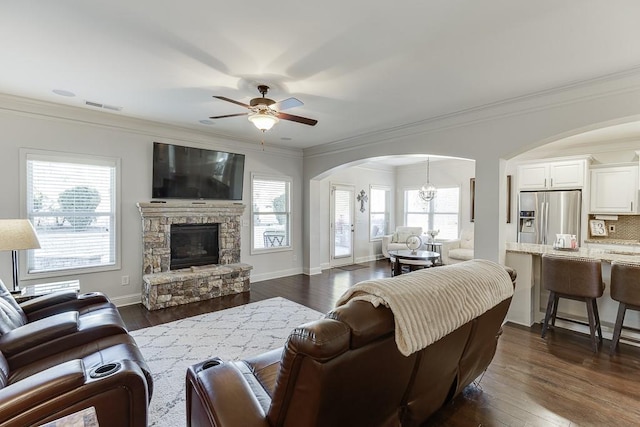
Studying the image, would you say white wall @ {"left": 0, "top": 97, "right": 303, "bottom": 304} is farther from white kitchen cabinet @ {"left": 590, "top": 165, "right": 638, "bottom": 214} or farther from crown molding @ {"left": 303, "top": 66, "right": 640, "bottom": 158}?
white kitchen cabinet @ {"left": 590, "top": 165, "right": 638, "bottom": 214}

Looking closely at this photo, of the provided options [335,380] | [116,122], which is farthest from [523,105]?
[116,122]

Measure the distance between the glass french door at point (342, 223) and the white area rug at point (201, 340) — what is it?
3174 millimetres

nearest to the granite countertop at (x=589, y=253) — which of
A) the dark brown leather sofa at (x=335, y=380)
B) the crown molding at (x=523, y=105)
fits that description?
the crown molding at (x=523, y=105)

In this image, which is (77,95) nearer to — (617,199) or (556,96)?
(556,96)

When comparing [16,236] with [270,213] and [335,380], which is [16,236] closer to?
[335,380]

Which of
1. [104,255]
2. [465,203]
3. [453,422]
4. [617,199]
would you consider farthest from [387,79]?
[465,203]

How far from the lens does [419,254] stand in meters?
5.86

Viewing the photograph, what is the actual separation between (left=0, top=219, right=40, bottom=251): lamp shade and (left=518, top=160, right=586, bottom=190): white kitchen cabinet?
7453 millimetres

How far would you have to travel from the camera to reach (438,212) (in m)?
8.16

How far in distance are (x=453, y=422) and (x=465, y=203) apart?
249 inches

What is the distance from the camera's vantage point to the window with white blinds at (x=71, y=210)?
152 inches

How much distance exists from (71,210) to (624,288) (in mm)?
6329

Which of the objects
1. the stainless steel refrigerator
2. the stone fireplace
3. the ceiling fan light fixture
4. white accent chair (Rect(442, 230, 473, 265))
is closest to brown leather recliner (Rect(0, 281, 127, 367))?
the stone fireplace

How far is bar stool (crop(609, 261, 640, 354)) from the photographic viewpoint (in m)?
2.81
